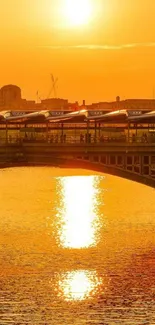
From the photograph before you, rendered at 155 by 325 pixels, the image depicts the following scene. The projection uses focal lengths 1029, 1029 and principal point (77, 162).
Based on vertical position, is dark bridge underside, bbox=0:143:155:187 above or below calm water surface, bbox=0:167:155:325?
above

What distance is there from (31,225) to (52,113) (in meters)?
18.5

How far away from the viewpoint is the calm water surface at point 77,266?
96562 mm

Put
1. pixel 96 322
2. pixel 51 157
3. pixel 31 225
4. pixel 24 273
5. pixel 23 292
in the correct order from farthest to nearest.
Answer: pixel 31 225 < pixel 51 157 < pixel 24 273 < pixel 23 292 < pixel 96 322

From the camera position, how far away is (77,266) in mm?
115625

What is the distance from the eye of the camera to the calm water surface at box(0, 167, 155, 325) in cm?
9656

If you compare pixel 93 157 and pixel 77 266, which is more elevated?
pixel 93 157

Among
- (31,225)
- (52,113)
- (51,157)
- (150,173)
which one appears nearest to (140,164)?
(150,173)

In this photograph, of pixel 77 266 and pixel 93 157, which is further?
pixel 93 157

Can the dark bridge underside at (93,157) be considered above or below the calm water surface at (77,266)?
above

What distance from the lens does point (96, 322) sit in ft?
304

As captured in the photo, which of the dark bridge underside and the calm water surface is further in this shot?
the dark bridge underside

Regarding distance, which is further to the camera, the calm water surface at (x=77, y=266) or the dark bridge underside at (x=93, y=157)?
the dark bridge underside at (x=93, y=157)

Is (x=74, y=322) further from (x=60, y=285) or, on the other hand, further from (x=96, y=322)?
(x=60, y=285)

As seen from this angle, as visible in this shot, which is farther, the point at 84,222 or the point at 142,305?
the point at 84,222
